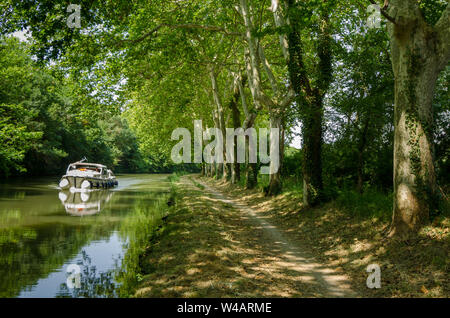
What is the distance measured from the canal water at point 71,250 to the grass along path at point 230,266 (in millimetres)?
723

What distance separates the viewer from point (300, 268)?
786 centimetres

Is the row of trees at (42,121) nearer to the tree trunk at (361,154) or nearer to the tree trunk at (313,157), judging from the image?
the tree trunk at (313,157)

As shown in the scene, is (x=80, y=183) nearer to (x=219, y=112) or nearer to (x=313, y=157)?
(x=219, y=112)

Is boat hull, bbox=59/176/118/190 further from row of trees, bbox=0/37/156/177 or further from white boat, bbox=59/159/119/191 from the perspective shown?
row of trees, bbox=0/37/156/177

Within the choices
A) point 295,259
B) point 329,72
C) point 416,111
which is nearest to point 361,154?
point 329,72

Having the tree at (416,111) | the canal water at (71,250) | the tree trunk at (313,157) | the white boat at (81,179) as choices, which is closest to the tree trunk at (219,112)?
the white boat at (81,179)

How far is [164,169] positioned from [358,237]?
101m

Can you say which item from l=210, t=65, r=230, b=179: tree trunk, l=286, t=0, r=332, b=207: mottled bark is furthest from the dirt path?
l=210, t=65, r=230, b=179: tree trunk

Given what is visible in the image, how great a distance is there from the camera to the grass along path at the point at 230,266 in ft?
20.0

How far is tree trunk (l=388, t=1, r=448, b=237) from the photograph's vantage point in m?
7.71

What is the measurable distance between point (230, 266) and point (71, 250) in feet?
17.2
